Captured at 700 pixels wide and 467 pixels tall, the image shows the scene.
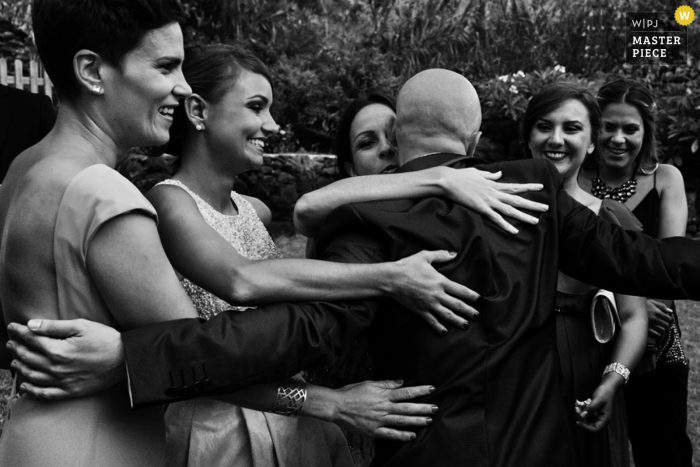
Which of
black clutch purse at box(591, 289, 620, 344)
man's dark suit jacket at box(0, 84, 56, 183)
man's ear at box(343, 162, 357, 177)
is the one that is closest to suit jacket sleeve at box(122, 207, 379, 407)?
black clutch purse at box(591, 289, 620, 344)

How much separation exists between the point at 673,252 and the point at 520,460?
0.79 m

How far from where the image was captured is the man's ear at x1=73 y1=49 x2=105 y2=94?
1883 millimetres

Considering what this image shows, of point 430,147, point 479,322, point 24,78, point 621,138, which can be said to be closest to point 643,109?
point 621,138

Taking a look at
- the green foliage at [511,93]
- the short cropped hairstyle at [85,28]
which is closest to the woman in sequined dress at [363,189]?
the short cropped hairstyle at [85,28]

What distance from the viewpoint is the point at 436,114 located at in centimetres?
232

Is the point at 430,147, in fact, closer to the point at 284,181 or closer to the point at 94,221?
the point at 94,221

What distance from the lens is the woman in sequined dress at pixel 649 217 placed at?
378 centimetres

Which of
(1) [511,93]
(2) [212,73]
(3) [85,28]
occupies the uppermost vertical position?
(3) [85,28]

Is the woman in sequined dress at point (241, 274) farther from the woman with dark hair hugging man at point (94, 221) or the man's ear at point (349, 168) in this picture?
the man's ear at point (349, 168)

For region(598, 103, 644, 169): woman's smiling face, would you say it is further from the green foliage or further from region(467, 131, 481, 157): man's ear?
the green foliage

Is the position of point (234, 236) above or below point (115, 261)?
below

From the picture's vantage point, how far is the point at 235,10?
1353cm

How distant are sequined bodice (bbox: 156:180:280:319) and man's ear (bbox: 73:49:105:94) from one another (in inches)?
27.0

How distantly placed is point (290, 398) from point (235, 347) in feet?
1.05
